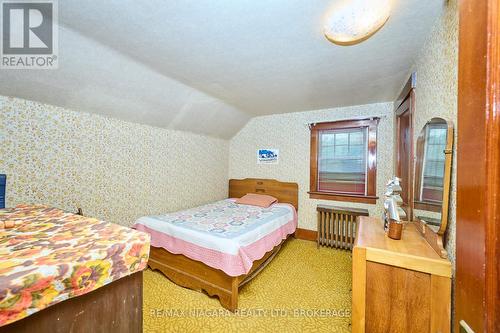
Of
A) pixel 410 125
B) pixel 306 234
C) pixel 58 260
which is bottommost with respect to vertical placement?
pixel 306 234

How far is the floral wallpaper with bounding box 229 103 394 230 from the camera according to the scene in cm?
312

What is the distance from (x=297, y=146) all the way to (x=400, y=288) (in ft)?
9.18

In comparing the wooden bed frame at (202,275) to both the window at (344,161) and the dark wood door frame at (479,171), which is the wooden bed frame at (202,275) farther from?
the dark wood door frame at (479,171)

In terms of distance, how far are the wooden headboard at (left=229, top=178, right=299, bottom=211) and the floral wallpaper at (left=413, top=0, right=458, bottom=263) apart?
2270 mm

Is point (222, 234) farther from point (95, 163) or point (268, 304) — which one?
point (95, 163)

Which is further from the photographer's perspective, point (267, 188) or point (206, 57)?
point (267, 188)

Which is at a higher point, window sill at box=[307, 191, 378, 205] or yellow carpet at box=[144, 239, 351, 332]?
window sill at box=[307, 191, 378, 205]

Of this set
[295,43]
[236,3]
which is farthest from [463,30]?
[295,43]

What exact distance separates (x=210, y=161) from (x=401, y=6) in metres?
3.38

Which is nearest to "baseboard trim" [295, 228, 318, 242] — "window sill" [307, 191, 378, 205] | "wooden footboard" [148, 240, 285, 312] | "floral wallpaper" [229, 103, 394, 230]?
"floral wallpaper" [229, 103, 394, 230]

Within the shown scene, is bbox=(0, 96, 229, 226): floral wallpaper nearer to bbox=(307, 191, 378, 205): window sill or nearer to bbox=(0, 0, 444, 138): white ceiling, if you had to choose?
bbox=(0, 0, 444, 138): white ceiling

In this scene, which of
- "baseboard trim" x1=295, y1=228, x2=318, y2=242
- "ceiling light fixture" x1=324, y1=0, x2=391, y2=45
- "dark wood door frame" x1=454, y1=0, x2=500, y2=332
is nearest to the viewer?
"dark wood door frame" x1=454, y1=0, x2=500, y2=332

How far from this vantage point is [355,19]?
1272 mm

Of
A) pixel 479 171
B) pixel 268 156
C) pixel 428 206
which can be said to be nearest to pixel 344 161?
pixel 268 156
